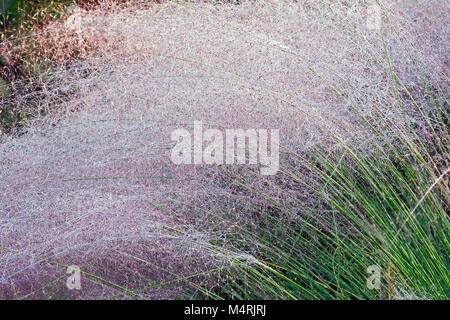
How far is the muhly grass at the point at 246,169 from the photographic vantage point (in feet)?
4.95

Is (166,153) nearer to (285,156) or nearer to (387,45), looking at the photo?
(285,156)

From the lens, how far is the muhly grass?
1.51 m

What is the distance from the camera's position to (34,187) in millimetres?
1687

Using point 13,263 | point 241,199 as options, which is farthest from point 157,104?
point 13,263

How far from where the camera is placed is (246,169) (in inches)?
67.5

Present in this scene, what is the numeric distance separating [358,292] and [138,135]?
82cm

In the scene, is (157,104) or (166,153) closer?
(166,153)

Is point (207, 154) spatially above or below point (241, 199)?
above

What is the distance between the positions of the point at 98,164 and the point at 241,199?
452mm
